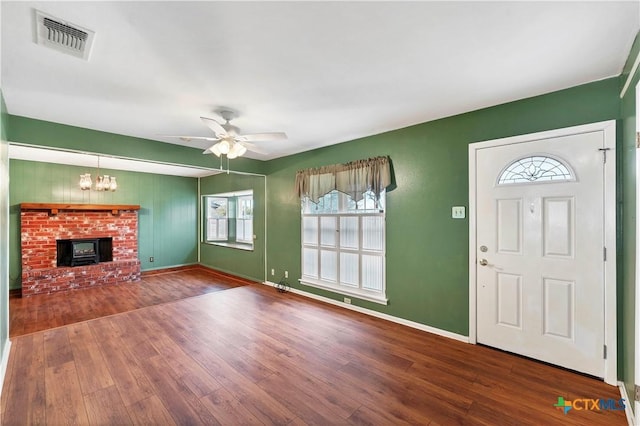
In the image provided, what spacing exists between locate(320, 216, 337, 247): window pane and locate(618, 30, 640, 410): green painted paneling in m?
3.07

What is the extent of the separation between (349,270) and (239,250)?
3040 mm

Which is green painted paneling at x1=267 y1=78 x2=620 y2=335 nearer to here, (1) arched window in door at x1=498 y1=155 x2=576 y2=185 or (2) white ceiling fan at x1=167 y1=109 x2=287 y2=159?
(1) arched window in door at x1=498 y1=155 x2=576 y2=185

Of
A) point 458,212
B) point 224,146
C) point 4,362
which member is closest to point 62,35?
point 224,146

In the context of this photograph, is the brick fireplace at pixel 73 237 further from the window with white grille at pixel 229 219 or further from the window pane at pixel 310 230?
the window pane at pixel 310 230

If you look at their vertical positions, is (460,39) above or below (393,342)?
above

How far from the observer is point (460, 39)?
1755 mm

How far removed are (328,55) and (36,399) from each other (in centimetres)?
333

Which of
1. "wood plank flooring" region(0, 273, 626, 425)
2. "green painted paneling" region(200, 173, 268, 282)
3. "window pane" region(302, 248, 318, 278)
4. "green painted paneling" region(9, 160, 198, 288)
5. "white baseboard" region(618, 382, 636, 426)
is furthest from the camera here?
"green painted paneling" region(200, 173, 268, 282)

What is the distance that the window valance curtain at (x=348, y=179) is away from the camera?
11.9 feet

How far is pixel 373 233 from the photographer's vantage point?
3855 millimetres

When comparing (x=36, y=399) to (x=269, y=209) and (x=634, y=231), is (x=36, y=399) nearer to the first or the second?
(x=269, y=209)

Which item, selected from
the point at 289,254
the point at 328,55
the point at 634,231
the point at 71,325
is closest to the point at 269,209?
the point at 289,254

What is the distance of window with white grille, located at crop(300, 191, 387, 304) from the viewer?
3.80 meters

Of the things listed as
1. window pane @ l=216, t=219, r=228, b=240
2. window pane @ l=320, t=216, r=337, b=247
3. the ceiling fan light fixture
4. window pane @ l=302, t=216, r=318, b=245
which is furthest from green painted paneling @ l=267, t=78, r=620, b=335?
window pane @ l=216, t=219, r=228, b=240
